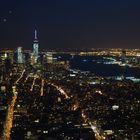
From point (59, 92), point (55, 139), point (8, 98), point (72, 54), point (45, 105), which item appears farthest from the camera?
point (72, 54)

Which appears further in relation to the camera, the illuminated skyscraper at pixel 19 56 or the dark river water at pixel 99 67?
the illuminated skyscraper at pixel 19 56

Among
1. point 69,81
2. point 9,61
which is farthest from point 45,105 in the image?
point 9,61

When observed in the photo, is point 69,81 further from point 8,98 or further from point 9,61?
point 8,98

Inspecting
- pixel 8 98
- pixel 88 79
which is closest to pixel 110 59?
pixel 88 79

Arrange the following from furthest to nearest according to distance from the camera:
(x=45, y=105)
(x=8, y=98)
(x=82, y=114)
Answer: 1. (x=8, y=98)
2. (x=45, y=105)
3. (x=82, y=114)

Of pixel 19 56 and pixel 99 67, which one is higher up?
pixel 19 56

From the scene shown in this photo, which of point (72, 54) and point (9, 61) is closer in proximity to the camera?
point (9, 61)

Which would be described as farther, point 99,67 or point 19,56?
point 19,56

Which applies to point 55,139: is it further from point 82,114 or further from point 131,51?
point 131,51

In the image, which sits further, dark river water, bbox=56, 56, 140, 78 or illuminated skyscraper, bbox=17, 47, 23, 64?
illuminated skyscraper, bbox=17, 47, 23, 64
